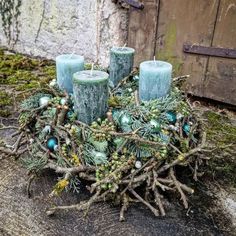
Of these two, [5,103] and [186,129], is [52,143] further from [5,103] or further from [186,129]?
[5,103]

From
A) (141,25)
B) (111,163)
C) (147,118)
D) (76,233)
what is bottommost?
(76,233)

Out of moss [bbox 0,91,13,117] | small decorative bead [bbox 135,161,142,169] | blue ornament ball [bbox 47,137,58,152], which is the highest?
blue ornament ball [bbox 47,137,58,152]

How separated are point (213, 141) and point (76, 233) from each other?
2.46 ft

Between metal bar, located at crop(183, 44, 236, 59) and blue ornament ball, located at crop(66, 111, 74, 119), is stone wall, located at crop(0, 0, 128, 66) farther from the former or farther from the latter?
blue ornament ball, located at crop(66, 111, 74, 119)

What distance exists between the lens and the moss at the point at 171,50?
181cm

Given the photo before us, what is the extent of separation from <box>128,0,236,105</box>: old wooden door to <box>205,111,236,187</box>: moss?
7.6 inches

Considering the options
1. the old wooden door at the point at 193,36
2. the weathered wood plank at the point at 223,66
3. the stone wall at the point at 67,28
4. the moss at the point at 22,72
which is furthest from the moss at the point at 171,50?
the moss at the point at 22,72

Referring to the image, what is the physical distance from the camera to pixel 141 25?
1910 millimetres

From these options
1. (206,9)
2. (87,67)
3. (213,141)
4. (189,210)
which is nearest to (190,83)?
(206,9)

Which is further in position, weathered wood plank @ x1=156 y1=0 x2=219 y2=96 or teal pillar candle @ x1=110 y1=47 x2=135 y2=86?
weathered wood plank @ x1=156 y1=0 x2=219 y2=96

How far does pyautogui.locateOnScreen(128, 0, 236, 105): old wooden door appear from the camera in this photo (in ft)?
5.36

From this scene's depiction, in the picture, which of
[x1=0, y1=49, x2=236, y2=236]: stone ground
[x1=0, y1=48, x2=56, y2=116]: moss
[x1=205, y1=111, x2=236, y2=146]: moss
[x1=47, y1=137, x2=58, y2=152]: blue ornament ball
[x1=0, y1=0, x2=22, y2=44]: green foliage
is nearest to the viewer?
[x1=0, y1=49, x2=236, y2=236]: stone ground

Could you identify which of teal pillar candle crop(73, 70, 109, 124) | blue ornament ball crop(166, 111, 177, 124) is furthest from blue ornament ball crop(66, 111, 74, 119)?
blue ornament ball crop(166, 111, 177, 124)

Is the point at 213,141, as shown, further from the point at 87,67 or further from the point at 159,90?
the point at 87,67
